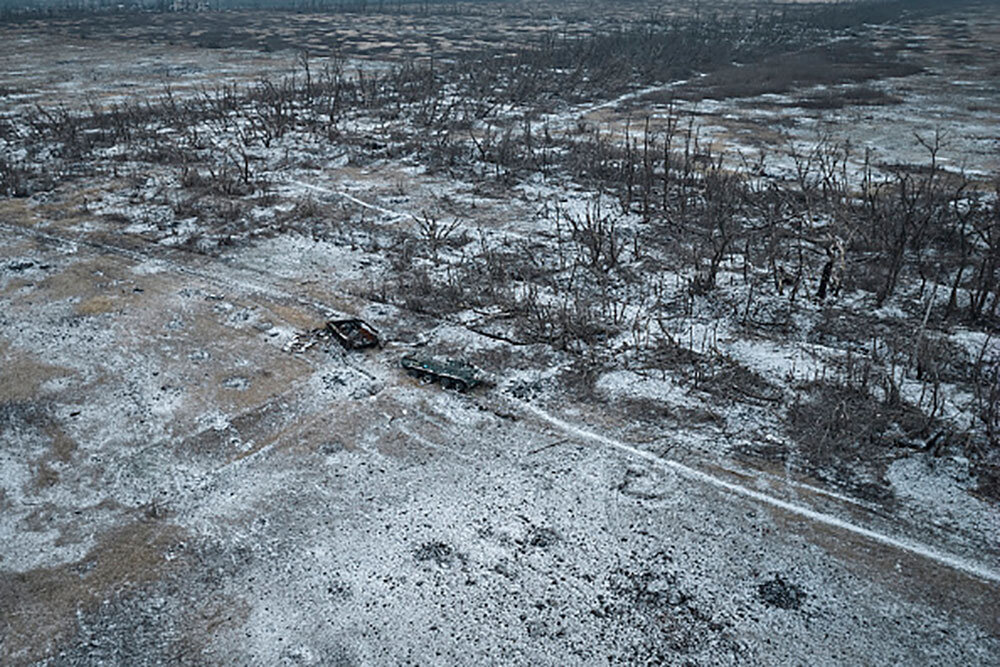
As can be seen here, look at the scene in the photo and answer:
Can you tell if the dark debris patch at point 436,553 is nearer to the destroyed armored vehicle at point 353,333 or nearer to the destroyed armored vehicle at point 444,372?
the destroyed armored vehicle at point 444,372

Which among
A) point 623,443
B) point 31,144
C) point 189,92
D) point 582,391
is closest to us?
point 623,443

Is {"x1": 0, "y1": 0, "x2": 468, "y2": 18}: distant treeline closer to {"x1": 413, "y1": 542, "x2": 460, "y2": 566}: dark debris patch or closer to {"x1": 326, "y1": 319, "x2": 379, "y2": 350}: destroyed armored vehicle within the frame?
{"x1": 326, "y1": 319, "x2": 379, "y2": 350}: destroyed armored vehicle

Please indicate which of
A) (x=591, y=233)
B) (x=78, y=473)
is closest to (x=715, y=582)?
(x=78, y=473)

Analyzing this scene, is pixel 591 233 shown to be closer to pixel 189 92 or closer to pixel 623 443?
pixel 623 443

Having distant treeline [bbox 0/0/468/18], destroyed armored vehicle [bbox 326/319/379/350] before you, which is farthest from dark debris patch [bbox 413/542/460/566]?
distant treeline [bbox 0/0/468/18]

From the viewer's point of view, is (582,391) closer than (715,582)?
No

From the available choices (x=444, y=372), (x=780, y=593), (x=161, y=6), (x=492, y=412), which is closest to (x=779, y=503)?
(x=780, y=593)
